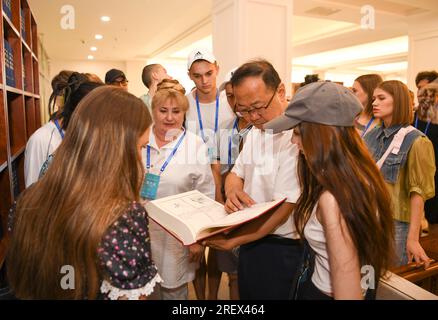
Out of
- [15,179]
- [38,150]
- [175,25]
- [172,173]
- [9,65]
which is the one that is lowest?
[15,179]

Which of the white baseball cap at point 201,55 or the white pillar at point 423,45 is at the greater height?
the white pillar at point 423,45

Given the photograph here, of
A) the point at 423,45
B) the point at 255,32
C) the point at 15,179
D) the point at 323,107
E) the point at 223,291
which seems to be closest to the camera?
the point at 323,107

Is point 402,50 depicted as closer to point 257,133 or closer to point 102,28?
point 102,28

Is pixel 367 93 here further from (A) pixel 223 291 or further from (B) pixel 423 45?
(B) pixel 423 45

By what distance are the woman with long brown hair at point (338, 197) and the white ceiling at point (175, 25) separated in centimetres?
493

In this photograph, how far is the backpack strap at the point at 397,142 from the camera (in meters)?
1.91

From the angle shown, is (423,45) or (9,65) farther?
(423,45)

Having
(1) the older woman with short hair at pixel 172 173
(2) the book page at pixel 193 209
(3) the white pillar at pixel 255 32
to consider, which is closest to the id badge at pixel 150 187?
(1) the older woman with short hair at pixel 172 173

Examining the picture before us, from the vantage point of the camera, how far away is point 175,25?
298 inches

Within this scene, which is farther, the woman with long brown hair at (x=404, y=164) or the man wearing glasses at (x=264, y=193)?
the woman with long brown hair at (x=404, y=164)

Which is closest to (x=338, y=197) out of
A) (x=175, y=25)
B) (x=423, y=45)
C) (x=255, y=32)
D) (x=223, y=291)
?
(x=223, y=291)

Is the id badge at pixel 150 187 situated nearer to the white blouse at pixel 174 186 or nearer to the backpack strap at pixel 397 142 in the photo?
the white blouse at pixel 174 186

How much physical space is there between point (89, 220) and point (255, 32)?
369 cm

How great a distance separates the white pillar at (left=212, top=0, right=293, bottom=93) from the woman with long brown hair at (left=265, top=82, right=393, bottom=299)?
3129 mm
